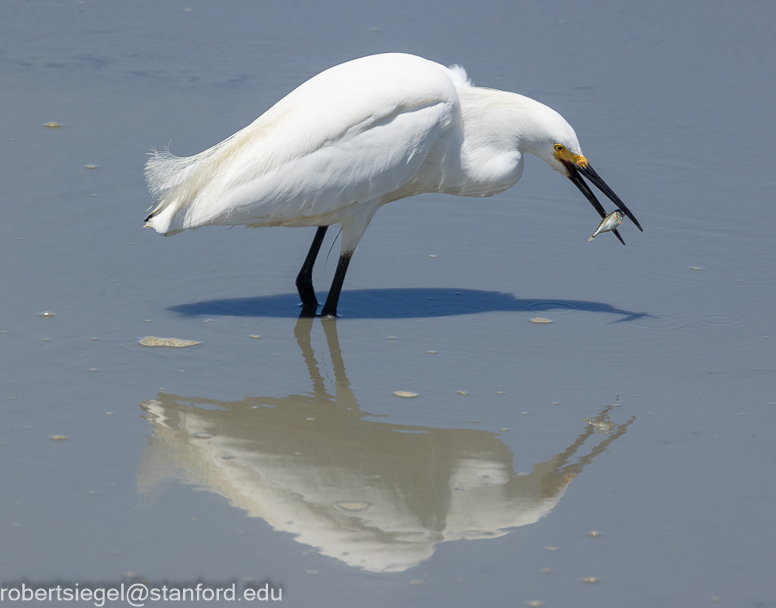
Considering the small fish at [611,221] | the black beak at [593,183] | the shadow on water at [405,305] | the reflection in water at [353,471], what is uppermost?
the black beak at [593,183]

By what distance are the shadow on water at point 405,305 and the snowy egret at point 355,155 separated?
21cm

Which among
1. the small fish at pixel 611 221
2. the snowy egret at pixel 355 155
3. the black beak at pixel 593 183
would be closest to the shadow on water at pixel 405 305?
the snowy egret at pixel 355 155

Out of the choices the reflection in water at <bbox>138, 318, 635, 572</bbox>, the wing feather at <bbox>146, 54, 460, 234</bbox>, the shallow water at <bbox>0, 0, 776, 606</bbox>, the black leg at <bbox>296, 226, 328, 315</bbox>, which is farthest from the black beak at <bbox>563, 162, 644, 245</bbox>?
the reflection in water at <bbox>138, 318, 635, 572</bbox>

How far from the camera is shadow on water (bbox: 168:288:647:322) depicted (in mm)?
5668

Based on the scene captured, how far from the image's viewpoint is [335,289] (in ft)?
18.4

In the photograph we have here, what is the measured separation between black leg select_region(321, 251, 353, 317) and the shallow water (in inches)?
3.4

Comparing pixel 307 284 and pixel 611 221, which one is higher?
pixel 611 221

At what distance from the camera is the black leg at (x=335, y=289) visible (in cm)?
561

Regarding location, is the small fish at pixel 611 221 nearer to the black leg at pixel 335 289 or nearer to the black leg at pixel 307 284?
the black leg at pixel 335 289

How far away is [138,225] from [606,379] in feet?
11.1

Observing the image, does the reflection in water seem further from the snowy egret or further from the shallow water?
the snowy egret

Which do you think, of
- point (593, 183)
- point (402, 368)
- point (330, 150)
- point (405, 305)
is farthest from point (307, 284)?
point (593, 183)

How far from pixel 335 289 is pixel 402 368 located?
849 millimetres

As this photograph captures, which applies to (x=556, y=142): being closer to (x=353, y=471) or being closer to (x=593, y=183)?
(x=593, y=183)
